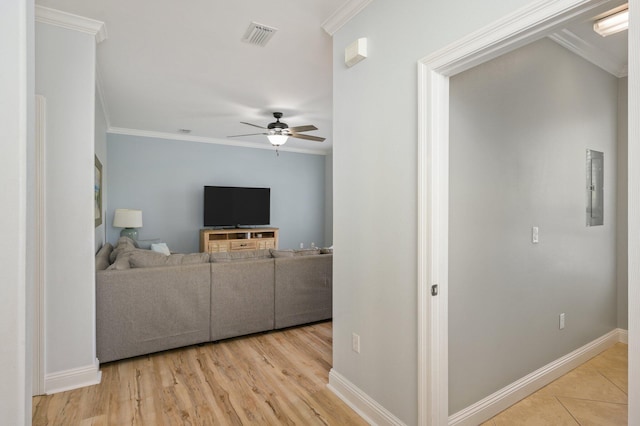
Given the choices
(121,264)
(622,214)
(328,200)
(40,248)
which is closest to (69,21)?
(40,248)

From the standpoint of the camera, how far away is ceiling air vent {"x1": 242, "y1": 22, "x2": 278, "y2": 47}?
2.51 m

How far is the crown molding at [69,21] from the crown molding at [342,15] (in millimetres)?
1617

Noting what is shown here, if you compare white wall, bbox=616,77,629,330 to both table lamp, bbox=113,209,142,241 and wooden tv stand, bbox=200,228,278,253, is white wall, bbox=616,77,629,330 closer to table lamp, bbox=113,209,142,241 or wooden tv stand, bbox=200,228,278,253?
wooden tv stand, bbox=200,228,278,253

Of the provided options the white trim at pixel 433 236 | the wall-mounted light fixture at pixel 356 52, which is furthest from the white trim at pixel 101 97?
the white trim at pixel 433 236

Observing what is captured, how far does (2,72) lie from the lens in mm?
944

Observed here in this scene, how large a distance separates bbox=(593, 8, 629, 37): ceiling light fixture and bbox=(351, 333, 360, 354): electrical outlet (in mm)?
2699

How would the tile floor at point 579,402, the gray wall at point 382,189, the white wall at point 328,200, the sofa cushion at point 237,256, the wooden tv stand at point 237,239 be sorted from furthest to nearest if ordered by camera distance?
the white wall at point 328,200
the wooden tv stand at point 237,239
the sofa cushion at point 237,256
the tile floor at point 579,402
the gray wall at point 382,189

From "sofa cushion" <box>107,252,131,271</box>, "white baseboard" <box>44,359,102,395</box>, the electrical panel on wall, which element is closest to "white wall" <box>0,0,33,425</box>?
"white baseboard" <box>44,359,102,395</box>

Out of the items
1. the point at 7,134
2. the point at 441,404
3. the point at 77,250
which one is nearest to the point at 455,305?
the point at 441,404

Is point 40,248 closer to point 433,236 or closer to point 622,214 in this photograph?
point 433,236

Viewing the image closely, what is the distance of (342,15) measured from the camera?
2283 mm

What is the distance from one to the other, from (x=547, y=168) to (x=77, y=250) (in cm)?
340

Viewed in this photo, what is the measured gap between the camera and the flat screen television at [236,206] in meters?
6.52

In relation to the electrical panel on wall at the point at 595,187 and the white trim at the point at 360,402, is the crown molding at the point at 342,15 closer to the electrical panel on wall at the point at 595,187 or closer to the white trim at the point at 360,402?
the electrical panel on wall at the point at 595,187
